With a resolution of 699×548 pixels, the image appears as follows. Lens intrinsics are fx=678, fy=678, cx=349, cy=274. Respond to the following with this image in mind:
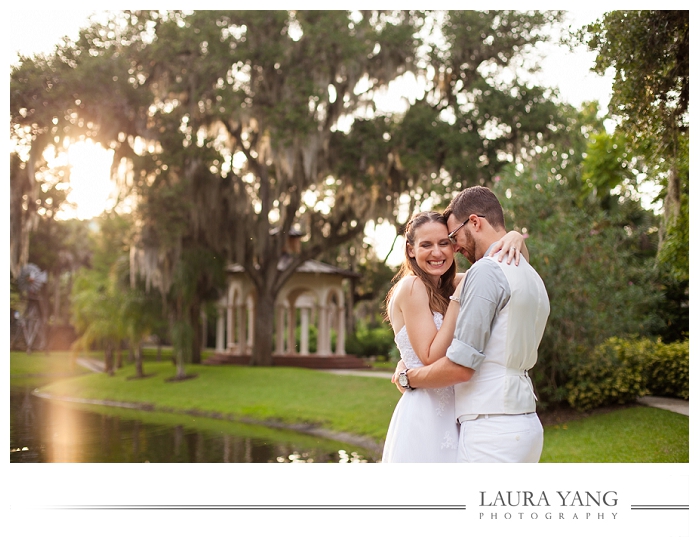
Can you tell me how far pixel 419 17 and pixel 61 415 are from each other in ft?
38.6

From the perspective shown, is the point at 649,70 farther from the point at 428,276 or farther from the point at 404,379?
the point at 404,379

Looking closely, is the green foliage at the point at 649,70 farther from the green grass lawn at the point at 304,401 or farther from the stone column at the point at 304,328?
the stone column at the point at 304,328

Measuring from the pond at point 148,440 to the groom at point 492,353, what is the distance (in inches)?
258

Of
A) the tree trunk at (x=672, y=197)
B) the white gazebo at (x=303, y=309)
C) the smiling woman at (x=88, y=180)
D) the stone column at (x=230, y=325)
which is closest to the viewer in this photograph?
the tree trunk at (x=672, y=197)

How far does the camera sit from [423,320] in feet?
9.10

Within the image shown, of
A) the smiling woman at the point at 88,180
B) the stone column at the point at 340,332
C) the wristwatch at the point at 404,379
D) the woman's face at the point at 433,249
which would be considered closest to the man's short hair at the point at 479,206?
the woman's face at the point at 433,249

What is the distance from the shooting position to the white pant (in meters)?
2.66

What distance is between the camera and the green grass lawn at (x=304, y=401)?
7.42 metres

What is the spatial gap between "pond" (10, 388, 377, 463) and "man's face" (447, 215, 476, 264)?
6.67m

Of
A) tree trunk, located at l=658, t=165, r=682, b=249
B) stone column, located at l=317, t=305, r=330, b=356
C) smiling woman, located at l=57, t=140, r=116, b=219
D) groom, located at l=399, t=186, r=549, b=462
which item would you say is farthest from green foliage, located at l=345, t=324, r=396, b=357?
groom, located at l=399, t=186, r=549, b=462

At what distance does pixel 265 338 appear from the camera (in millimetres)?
18375

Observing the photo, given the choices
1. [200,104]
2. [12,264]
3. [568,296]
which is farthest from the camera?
[200,104]

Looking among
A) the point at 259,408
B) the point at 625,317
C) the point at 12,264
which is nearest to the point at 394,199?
the point at 259,408

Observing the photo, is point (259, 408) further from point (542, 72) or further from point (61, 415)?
point (542, 72)
